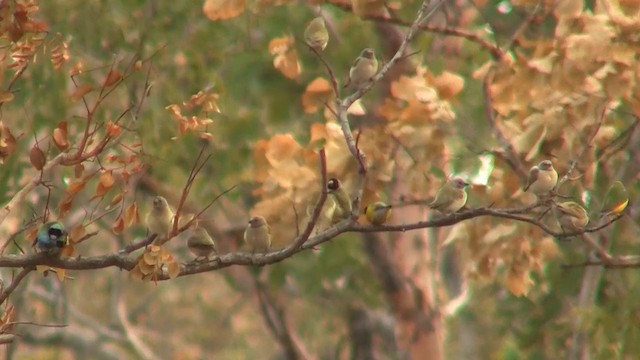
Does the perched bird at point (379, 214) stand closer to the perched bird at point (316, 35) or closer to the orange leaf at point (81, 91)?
the perched bird at point (316, 35)

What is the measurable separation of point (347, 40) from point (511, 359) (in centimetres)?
138

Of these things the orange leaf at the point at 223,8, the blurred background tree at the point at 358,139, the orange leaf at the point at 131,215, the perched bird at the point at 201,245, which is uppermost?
the orange leaf at the point at 131,215

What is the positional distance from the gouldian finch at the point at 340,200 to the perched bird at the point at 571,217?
420 mm

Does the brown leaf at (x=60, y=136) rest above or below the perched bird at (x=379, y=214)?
above

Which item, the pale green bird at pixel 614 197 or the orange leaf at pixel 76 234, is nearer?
the orange leaf at pixel 76 234

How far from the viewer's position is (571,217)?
285 centimetres

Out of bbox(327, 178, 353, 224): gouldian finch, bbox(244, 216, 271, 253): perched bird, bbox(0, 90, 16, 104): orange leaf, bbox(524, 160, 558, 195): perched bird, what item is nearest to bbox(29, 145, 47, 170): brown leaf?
bbox(0, 90, 16, 104): orange leaf

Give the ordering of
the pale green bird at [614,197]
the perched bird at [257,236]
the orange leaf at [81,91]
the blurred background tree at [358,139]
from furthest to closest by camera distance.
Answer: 1. the pale green bird at [614,197]
2. the blurred background tree at [358,139]
3. the perched bird at [257,236]
4. the orange leaf at [81,91]

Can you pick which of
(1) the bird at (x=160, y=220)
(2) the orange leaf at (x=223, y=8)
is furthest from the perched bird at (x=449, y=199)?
(2) the orange leaf at (x=223, y=8)

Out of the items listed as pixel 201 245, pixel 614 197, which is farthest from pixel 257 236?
pixel 614 197

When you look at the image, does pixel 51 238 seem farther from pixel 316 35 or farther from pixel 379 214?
pixel 316 35

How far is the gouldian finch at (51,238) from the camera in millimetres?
2654

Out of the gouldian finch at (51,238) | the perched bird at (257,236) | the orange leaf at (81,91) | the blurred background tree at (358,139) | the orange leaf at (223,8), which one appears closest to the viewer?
the gouldian finch at (51,238)

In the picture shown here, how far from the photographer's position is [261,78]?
5270 mm
